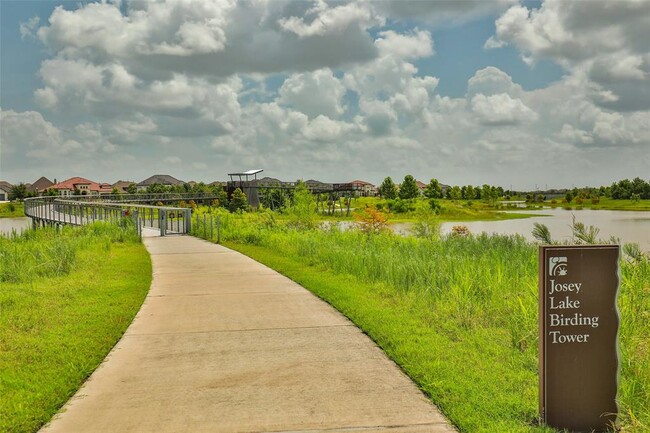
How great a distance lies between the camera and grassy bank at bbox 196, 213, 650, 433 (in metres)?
5.03

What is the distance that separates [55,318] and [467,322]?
606 centimetres

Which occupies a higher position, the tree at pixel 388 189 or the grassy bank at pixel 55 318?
the tree at pixel 388 189

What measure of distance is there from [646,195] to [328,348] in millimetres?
125939

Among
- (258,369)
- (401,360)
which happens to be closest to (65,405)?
(258,369)

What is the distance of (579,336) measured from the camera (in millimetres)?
4504

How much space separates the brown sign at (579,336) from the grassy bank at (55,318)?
429 cm

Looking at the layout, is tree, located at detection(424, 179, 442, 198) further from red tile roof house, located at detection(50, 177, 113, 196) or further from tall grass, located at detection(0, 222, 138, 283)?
tall grass, located at detection(0, 222, 138, 283)

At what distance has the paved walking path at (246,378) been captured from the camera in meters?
4.77

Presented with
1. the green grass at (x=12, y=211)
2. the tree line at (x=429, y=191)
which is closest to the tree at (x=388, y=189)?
the tree line at (x=429, y=191)

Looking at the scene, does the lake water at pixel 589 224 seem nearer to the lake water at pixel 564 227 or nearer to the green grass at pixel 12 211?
the lake water at pixel 564 227

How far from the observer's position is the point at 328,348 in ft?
22.5

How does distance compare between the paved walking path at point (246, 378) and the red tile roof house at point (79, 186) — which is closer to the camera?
the paved walking path at point (246, 378)

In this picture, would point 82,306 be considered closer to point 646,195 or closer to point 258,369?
point 258,369

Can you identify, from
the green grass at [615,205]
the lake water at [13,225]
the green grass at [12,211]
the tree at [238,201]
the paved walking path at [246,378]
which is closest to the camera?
the paved walking path at [246,378]
